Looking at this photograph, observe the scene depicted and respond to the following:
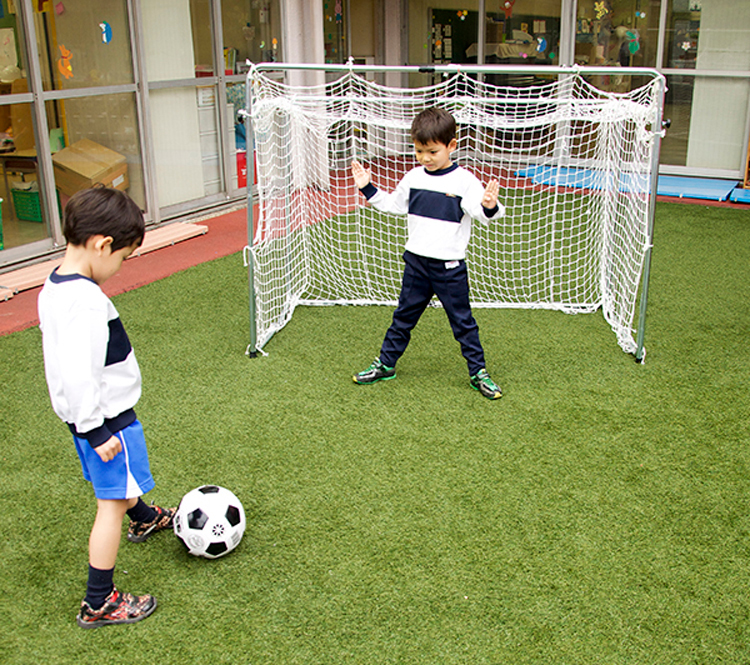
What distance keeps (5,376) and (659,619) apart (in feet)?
11.5

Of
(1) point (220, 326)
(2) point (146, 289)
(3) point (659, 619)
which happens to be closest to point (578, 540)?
(3) point (659, 619)

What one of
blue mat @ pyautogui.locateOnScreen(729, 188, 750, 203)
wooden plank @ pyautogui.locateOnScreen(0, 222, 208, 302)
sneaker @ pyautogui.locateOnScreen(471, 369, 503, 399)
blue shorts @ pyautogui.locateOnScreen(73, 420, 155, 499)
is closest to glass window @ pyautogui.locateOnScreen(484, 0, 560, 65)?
blue mat @ pyautogui.locateOnScreen(729, 188, 750, 203)

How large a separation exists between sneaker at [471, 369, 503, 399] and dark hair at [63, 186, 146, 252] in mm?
2206

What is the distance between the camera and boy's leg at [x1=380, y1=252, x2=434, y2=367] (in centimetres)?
394

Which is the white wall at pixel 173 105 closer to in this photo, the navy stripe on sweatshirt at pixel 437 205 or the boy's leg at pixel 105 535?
the navy stripe on sweatshirt at pixel 437 205

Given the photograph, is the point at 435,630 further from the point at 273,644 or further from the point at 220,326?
the point at 220,326

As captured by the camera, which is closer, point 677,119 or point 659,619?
point 659,619

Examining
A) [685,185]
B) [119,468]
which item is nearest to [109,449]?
[119,468]

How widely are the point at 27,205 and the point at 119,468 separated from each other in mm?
4661

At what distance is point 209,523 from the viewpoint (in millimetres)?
2709

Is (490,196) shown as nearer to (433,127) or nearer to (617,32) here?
(433,127)

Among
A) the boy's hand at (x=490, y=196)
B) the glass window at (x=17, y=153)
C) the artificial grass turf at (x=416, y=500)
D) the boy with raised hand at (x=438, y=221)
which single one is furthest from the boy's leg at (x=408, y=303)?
the glass window at (x=17, y=153)

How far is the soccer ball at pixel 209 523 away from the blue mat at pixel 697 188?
299 inches

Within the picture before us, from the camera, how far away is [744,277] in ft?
19.6
